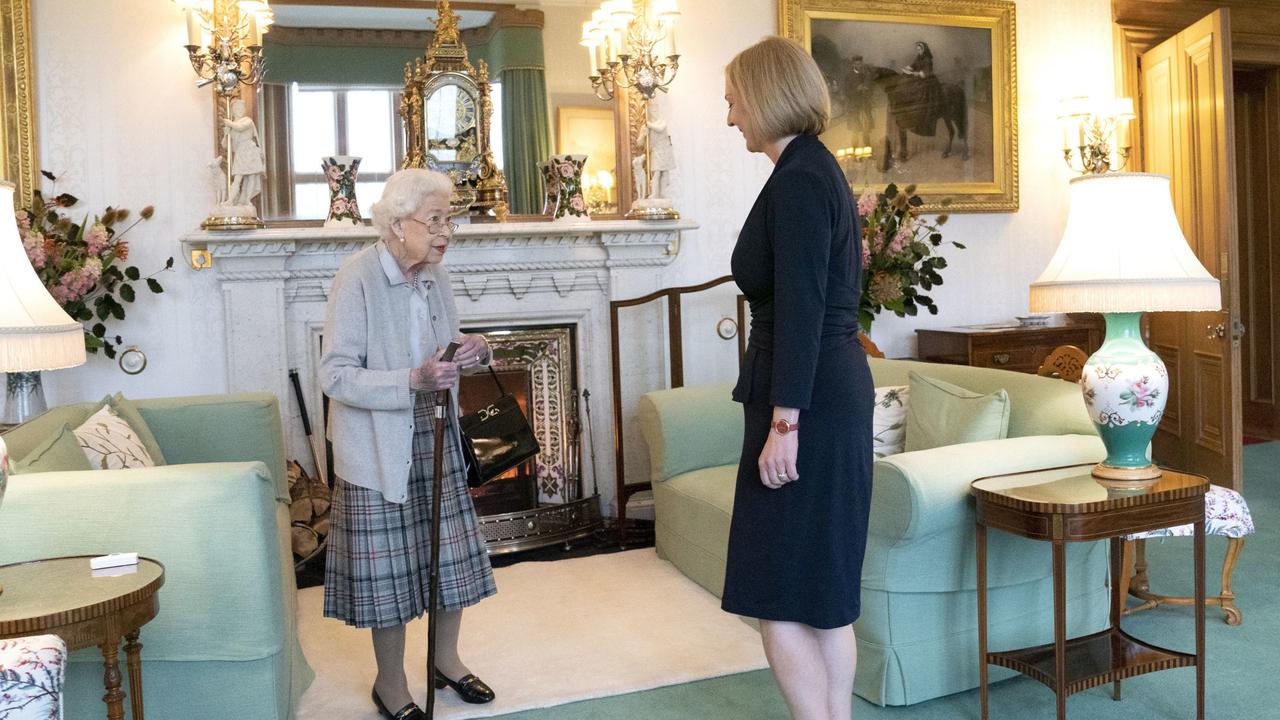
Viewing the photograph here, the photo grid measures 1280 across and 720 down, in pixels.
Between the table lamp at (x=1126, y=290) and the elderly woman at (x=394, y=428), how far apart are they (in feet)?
5.04

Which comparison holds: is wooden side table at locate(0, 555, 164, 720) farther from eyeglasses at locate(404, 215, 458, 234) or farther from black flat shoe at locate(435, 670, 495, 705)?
eyeglasses at locate(404, 215, 458, 234)

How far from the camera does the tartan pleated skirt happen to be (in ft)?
9.09

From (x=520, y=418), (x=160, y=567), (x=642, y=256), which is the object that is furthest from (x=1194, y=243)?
(x=160, y=567)

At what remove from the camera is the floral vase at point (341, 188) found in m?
4.68

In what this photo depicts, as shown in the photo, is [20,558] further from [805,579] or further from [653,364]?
[653,364]

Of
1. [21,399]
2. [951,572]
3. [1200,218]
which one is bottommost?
[951,572]

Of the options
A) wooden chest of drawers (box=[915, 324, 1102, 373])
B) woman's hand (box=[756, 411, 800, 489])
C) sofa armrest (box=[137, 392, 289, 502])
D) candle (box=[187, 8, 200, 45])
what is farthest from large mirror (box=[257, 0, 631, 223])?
woman's hand (box=[756, 411, 800, 489])

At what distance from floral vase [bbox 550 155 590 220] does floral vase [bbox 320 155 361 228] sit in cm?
89

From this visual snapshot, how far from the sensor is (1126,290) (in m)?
2.77

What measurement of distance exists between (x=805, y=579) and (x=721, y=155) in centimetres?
359

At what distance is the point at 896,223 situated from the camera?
5148 mm

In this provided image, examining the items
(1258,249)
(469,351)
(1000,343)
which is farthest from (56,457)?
(1258,249)

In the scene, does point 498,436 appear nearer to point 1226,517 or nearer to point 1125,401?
point 1125,401

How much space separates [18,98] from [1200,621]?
4526mm
